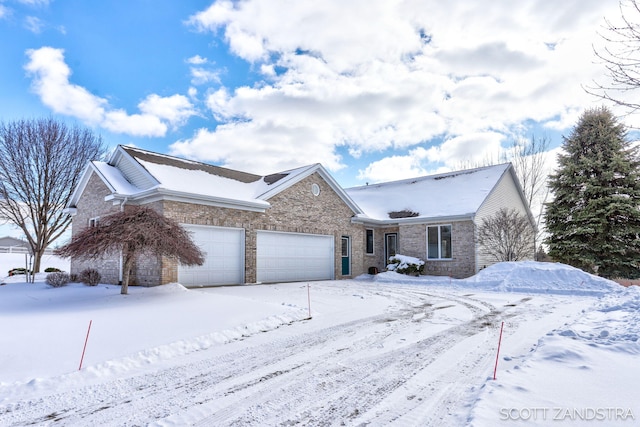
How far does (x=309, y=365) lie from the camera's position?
16.7 feet

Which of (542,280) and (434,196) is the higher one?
(434,196)

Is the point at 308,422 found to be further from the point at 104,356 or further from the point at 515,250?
the point at 515,250

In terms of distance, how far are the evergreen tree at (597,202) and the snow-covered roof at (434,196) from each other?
3672mm

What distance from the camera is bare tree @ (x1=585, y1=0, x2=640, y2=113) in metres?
5.64

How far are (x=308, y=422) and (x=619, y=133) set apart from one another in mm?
25511

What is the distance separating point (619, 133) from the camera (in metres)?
21.4

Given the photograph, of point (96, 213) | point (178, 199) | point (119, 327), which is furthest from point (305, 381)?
point (96, 213)

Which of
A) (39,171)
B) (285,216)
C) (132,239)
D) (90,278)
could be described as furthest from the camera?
(39,171)

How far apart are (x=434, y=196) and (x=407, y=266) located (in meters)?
5.22

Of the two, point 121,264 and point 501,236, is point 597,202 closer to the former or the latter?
point 501,236

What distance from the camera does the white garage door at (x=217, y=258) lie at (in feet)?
45.3

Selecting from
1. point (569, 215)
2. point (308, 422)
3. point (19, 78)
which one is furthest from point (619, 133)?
point (19, 78)

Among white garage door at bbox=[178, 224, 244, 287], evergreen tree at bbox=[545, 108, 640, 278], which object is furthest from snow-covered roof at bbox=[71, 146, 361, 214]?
evergreen tree at bbox=[545, 108, 640, 278]

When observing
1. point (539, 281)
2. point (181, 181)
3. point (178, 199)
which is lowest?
point (539, 281)
